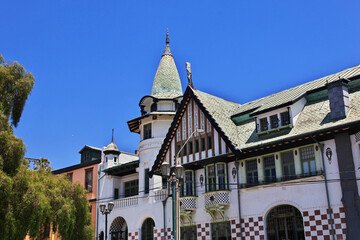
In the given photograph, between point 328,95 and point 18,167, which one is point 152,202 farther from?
point 328,95

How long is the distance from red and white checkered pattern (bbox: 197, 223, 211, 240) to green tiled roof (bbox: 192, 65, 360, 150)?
20.0 feet

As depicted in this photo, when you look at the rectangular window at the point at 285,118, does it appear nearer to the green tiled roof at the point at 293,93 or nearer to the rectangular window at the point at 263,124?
the green tiled roof at the point at 293,93

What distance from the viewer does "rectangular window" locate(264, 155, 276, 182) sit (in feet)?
91.0

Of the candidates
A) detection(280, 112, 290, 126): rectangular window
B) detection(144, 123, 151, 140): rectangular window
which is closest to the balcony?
detection(280, 112, 290, 126): rectangular window

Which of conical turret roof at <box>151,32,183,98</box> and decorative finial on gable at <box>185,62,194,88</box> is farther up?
conical turret roof at <box>151,32,183,98</box>

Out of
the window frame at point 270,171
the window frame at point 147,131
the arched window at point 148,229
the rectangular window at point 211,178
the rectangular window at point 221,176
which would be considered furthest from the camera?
the window frame at point 147,131

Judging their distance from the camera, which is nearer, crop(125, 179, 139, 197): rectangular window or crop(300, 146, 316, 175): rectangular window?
crop(300, 146, 316, 175): rectangular window

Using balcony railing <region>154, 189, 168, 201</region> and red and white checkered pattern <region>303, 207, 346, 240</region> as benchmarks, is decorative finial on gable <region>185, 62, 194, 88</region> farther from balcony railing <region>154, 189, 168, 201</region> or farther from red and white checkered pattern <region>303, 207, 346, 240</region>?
red and white checkered pattern <region>303, 207, 346, 240</region>

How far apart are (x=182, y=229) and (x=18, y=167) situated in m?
13.5

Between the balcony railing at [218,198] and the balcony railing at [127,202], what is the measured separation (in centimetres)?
1005

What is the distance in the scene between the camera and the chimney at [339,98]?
2575 cm

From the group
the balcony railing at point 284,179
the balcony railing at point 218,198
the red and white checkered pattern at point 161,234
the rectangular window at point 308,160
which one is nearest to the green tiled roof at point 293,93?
the rectangular window at point 308,160

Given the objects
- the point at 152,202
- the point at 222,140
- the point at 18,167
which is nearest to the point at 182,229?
the point at 152,202

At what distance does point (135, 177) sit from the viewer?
41.2 meters
